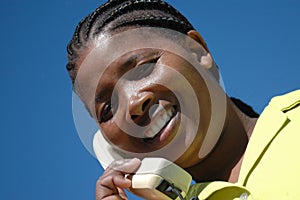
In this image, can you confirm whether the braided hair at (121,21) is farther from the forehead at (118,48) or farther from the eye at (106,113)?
the eye at (106,113)

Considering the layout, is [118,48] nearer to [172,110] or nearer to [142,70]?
[142,70]

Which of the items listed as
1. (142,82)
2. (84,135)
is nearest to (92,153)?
(84,135)

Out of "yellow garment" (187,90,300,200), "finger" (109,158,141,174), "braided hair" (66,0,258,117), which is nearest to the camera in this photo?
"yellow garment" (187,90,300,200)

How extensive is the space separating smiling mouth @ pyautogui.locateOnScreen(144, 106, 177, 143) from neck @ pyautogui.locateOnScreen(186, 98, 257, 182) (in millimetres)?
178

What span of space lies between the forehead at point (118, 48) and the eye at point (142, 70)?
0.16 ft

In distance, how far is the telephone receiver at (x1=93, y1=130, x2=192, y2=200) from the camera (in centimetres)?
135

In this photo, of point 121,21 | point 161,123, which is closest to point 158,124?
point 161,123

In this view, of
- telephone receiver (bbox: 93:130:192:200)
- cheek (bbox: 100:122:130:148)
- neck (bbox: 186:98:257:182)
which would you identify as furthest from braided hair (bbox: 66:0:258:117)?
telephone receiver (bbox: 93:130:192:200)

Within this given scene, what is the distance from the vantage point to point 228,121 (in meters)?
1.63

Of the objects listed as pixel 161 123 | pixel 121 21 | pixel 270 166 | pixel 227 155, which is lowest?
pixel 270 166

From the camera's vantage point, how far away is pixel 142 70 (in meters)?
1.56

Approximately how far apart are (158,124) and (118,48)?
279 millimetres

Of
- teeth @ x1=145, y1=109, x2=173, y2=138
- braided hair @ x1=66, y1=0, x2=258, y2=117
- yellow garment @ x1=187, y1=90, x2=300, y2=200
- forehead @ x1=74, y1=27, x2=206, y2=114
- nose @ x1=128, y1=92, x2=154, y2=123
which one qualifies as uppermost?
braided hair @ x1=66, y1=0, x2=258, y2=117

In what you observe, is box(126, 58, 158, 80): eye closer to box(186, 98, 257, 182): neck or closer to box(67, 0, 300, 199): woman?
box(67, 0, 300, 199): woman
